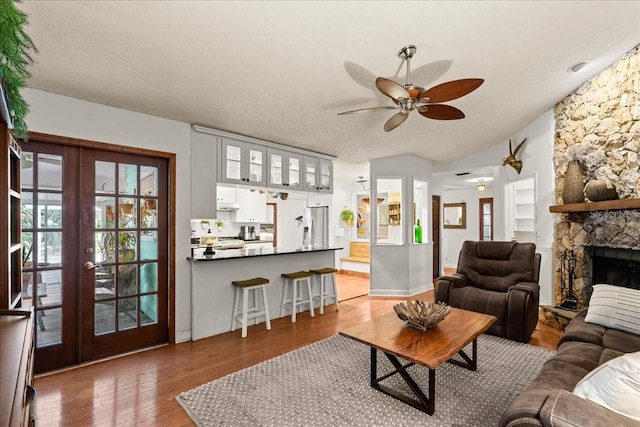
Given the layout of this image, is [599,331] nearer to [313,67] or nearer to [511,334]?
[511,334]

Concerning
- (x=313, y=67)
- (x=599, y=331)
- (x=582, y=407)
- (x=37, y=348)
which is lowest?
(x=37, y=348)

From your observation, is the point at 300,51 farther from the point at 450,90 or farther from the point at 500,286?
the point at 500,286

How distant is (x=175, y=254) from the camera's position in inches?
134

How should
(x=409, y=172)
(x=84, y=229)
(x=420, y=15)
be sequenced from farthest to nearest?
(x=409, y=172) → (x=84, y=229) → (x=420, y=15)

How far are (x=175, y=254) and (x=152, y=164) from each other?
3.26 feet

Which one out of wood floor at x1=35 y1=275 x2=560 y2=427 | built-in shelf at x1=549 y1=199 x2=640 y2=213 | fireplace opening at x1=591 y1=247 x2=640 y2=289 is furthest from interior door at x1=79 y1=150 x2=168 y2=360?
fireplace opening at x1=591 y1=247 x2=640 y2=289

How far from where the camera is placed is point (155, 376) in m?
2.67

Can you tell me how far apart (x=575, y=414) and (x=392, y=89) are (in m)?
1.88

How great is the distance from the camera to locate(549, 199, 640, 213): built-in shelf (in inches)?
110

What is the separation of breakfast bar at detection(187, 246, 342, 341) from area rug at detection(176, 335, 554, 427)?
42.1 inches

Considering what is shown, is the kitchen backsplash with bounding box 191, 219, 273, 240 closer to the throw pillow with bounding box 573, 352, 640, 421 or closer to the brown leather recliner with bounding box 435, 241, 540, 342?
Result: the brown leather recliner with bounding box 435, 241, 540, 342

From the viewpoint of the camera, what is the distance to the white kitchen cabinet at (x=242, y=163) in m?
3.84

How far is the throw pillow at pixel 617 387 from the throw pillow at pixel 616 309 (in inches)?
60.6

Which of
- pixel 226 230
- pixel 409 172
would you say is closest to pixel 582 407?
pixel 409 172
